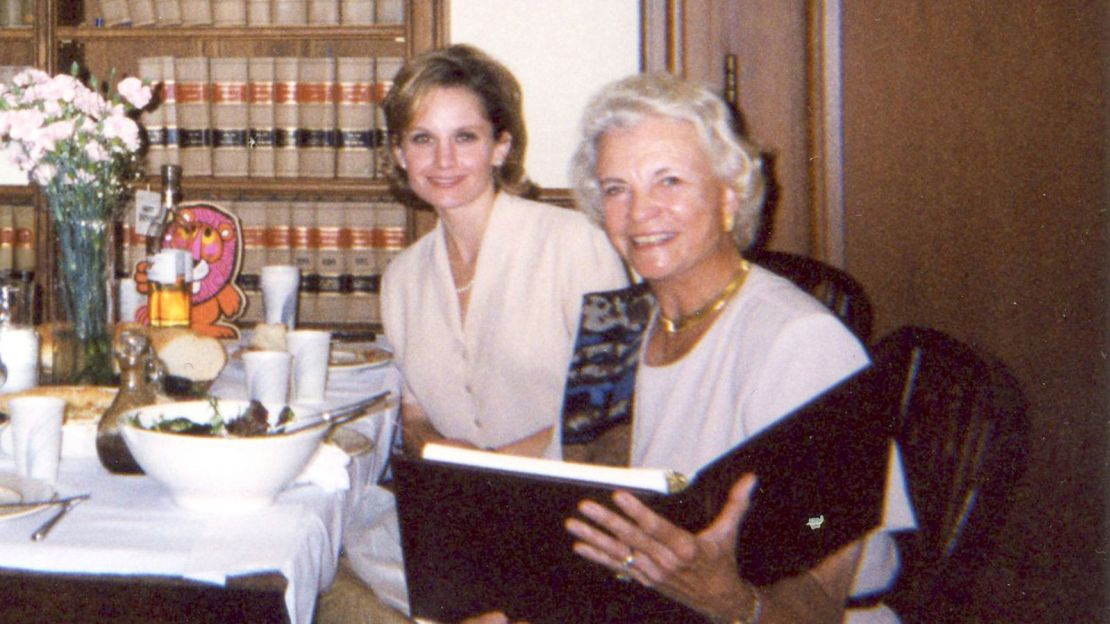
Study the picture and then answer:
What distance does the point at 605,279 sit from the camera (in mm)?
1818

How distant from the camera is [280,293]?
7.22 ft

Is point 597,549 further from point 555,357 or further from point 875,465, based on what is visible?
point 555,357

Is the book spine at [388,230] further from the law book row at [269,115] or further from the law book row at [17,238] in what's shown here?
the law book row at [17,238]

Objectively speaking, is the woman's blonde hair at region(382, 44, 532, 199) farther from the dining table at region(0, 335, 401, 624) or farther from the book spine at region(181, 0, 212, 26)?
the book spine at region(181, 0, 212, 26)

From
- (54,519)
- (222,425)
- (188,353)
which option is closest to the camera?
(54,519)

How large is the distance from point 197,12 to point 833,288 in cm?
209

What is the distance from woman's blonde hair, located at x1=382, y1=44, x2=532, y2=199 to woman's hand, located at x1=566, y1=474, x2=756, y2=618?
4.11 feet

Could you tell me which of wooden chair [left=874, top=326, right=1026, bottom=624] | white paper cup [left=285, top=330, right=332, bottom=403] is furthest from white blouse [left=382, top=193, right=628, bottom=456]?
wooden chair [left=874, top=326, right=1026, bottom=624]

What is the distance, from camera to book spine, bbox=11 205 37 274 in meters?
3.10

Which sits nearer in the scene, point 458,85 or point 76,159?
point 76,159

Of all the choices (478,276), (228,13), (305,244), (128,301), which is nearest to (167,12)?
(228,13)

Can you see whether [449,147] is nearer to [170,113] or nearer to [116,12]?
[170,113]

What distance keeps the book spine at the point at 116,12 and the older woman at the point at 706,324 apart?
222 cm

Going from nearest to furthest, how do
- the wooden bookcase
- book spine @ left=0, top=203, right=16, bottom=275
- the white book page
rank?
the white book page → the wooden bookcase → book spine @ left=0, top=203, right=16, bottom=275
